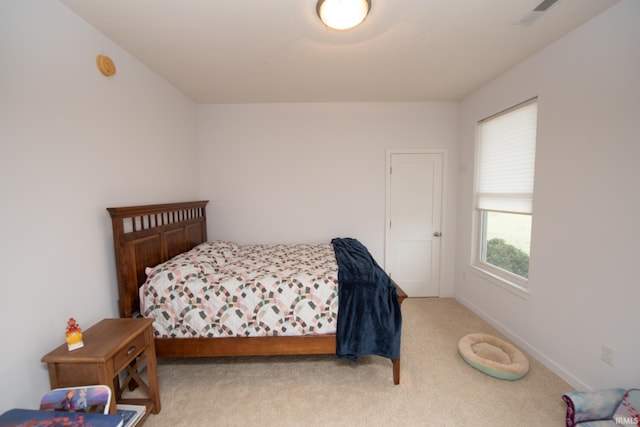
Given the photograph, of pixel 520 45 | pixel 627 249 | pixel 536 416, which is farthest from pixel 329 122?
pixel 536 416

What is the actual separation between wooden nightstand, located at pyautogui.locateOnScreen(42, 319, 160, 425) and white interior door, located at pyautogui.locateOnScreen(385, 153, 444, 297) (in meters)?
2.81

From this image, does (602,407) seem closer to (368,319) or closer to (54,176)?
(368,319)

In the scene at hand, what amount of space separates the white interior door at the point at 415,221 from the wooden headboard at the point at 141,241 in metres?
2.59

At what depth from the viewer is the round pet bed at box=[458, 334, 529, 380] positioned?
194cm

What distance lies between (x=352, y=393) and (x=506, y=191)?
2.43 m

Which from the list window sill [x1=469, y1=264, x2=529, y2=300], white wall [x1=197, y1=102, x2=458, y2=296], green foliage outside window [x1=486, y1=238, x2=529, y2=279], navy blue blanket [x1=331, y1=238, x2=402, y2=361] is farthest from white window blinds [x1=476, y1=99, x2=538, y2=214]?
navy blue blanket [x1=331, y1=238, x2=402, y2=361]

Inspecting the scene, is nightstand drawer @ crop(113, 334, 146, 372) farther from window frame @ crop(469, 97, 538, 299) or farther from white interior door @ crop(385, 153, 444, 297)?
window frame @ crop(469, 97, 538, 299)

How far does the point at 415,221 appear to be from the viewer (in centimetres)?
348

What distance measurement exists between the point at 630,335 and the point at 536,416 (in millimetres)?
794

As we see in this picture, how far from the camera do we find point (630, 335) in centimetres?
159

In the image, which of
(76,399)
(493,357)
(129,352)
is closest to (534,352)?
(493,357)

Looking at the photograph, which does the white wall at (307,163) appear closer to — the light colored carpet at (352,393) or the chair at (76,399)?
the light colored carpet at (352,393)

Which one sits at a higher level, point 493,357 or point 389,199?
point 389,199

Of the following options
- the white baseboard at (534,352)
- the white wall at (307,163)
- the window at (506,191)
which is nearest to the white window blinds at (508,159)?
the window at (506,191)
